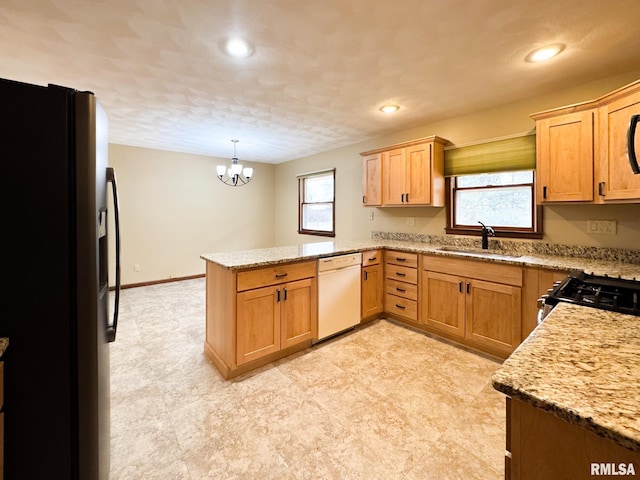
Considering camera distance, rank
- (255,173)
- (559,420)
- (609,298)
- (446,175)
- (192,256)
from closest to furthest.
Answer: (559,420), (609,298), (446,175), (192,256), (255,173)

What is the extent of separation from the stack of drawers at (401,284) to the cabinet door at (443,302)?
0.35 ft

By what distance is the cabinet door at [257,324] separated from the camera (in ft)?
7.47

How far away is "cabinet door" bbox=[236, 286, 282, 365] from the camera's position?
228cm

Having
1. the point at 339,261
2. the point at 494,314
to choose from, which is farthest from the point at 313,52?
the point at 494,314

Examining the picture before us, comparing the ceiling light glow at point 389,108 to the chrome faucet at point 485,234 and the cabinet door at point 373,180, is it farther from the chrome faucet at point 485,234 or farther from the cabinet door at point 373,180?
the chrome faucet at point 485,234

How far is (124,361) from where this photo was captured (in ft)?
8.37

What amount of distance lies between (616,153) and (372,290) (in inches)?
92.5

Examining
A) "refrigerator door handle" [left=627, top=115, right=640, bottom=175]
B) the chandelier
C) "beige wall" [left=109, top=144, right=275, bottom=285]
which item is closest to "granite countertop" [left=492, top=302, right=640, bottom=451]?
"refrigerator door handle" [left=627, top=115, right=640, bottom=175]

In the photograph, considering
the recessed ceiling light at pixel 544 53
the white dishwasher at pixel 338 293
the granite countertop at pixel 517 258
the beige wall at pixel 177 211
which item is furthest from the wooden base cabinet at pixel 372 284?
the beige wall at pixel 177 211

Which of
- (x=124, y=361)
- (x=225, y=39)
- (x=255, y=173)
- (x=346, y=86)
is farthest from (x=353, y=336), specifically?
(x=255, y=173)

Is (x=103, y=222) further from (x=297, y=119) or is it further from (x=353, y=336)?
(x=297, y=119)

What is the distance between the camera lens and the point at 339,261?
2979 millimetres

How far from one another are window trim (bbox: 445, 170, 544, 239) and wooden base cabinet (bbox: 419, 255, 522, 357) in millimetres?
697

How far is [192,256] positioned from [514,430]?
573 centimetres
